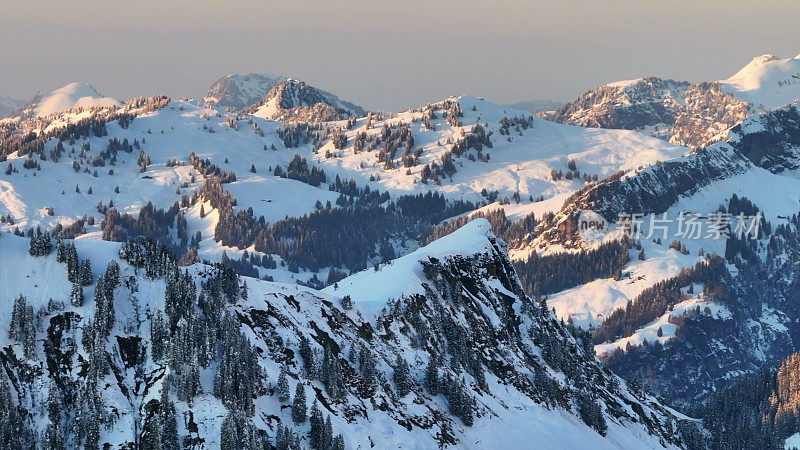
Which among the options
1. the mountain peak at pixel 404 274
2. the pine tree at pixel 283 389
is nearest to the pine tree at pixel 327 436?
the pine tree at pixel 283 389

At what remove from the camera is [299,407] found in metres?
114

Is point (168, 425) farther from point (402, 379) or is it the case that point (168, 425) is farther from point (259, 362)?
point (402, 379)

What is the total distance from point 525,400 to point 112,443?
2857 inches

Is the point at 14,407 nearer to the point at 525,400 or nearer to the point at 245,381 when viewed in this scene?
the point at 245,381

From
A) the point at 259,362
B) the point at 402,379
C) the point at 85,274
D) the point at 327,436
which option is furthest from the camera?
the point at 402,379

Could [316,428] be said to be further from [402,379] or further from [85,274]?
[85,274]

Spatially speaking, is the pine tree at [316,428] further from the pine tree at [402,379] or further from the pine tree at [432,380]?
the pine tree at [432,380]

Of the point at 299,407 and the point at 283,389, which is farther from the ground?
the point at 283,389

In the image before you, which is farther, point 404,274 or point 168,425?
point 404,274

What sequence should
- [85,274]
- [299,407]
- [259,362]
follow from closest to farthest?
[85,274] → [299,407] → [259,362]

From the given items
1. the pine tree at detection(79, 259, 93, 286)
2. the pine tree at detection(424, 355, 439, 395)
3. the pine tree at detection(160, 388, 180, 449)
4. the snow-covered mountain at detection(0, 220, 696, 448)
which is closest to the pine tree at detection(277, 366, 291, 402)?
the snow-covered mountain at detection(0, 220, 696, 448)

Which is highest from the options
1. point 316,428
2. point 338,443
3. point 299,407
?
point 299,407

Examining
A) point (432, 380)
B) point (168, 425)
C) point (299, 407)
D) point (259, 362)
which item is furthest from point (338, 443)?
point (432, 380)

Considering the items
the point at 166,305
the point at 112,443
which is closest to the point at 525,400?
the point at 166,305
